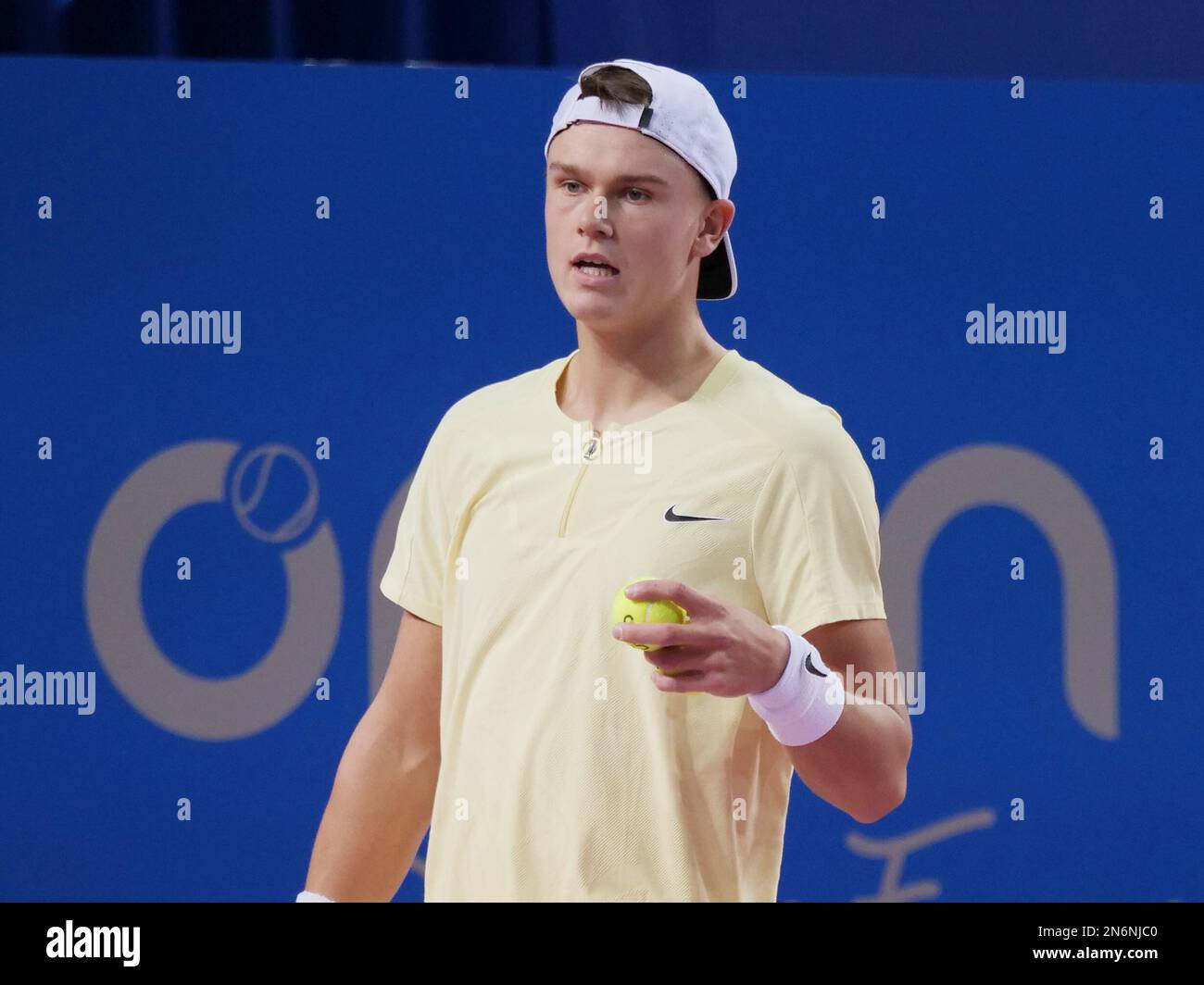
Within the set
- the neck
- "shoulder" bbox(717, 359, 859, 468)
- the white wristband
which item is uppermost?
the neck

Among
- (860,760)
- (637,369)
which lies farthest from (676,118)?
(860,760)

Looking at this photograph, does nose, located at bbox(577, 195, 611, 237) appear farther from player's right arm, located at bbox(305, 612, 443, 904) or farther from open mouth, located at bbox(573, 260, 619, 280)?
player's right arm, located at bbox(305, 612, 443, 904)

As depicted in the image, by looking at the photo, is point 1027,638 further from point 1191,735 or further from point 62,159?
point 62,159

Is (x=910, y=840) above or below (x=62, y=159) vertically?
below

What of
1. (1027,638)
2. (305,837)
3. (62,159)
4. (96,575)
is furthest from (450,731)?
(62,159)

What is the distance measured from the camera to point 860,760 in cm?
188

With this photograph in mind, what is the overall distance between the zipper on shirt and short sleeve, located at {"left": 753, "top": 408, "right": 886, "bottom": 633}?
229 mm

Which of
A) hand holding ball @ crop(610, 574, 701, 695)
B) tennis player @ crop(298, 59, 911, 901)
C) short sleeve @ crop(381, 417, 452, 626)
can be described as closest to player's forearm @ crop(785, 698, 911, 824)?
tennis player @ crop(298, 59, 911, 901)

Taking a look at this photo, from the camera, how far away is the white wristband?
1753 mm

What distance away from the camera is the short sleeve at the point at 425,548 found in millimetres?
1988

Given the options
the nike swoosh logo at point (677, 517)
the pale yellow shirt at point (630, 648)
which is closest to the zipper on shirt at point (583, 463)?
the pale yellow shirt at point (630, 648)

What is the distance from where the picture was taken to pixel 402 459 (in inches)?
99.2

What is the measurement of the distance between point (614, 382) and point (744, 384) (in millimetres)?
A: 178

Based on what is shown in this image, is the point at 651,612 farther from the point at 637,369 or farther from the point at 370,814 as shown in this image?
the point at 370,814
